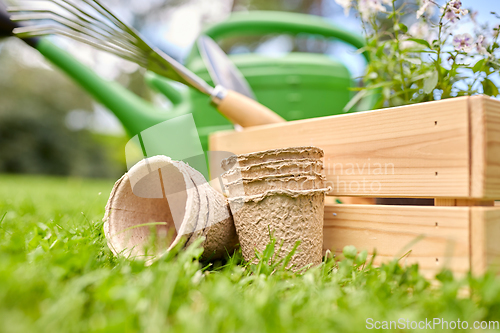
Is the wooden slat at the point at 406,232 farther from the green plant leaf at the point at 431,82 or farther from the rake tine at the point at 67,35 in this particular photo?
the rake tine at the point at 67,35

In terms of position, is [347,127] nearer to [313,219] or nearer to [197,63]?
[313,219]

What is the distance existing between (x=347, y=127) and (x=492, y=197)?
30 cm

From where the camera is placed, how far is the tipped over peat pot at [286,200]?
2.17 ft

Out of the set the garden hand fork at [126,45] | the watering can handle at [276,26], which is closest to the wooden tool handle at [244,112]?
the garden hand fork at [126,45]

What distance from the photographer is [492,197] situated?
0.60 metres

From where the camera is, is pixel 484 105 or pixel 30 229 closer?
pixel 484 105

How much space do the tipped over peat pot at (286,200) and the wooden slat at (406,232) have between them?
78 millimetres

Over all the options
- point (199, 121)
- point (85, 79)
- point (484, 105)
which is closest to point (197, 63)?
point (199, 121)

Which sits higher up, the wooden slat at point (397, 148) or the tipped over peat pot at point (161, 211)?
the wooden slat at point (397, 148)

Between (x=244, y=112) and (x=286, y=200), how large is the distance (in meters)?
Answer: 0.46

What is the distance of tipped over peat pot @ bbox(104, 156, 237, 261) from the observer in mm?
672

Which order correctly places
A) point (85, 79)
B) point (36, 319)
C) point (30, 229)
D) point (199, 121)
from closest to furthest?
point (36, 319) < point (30, 229) < point (85, 79) < point (199, 121)

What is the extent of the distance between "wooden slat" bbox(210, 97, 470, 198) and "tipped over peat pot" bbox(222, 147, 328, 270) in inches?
4.2

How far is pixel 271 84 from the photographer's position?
4.95 feet
